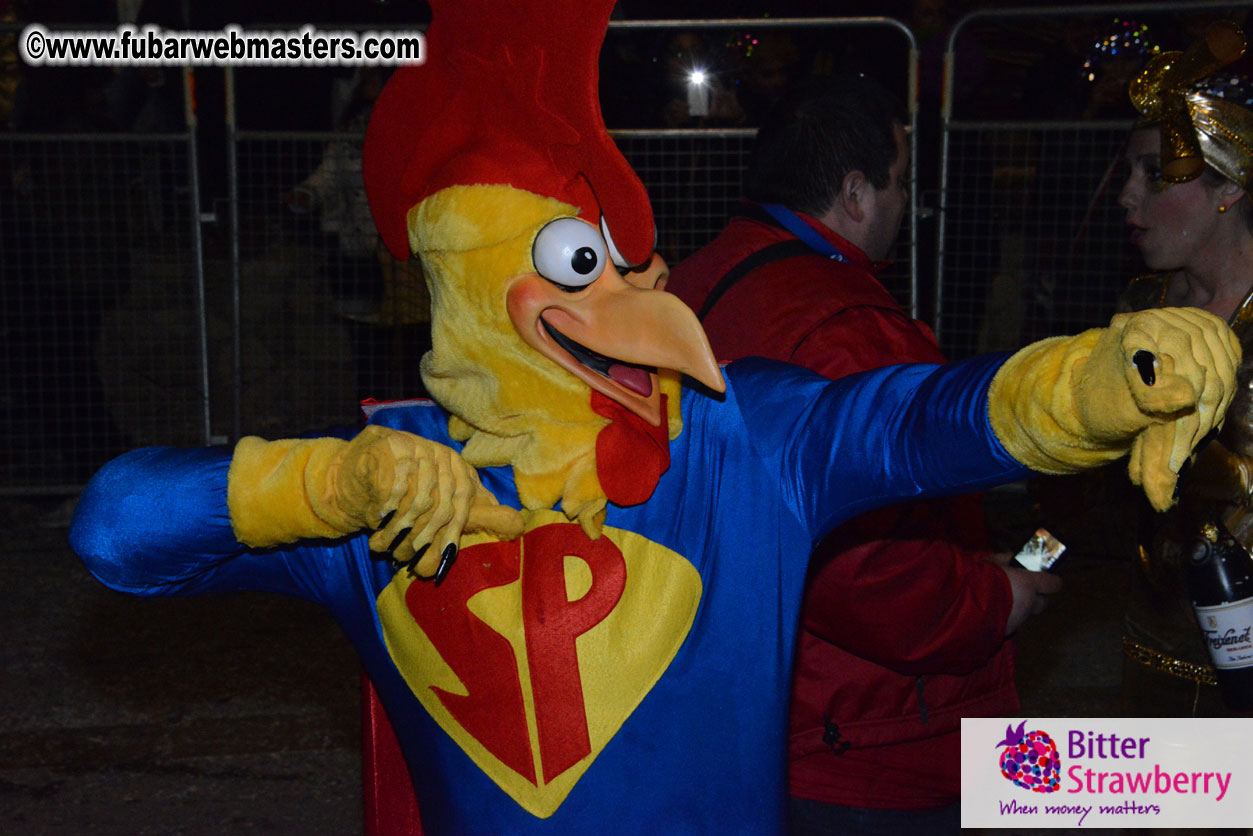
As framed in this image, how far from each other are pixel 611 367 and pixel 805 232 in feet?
3.14

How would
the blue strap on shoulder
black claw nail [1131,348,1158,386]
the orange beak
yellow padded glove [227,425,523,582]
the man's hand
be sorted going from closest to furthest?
black claw nail [1131,348,1158,386], yellow padded glove [227,425,523,582], the orange beak, the man's hand, the blue strap on shoulder

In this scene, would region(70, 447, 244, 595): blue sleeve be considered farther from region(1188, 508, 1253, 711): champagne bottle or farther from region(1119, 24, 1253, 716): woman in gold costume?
region(1119, 24, 1253, 716): woman in gold costume

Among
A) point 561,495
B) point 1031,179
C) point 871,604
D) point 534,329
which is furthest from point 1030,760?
point 1031,179

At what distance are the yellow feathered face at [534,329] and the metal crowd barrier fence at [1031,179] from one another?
13.1 feet

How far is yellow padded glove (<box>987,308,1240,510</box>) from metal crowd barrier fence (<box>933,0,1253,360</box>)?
13.5 ft

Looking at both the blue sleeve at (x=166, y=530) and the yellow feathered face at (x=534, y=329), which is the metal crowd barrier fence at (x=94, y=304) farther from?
the yellow feathered face at (x=534, y=329)

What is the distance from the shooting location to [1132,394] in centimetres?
120

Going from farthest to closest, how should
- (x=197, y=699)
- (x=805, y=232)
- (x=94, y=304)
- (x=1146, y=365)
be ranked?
(x=94, y=304), (x=197, y=699), (x=805, y=232), (x=1146, y=365)

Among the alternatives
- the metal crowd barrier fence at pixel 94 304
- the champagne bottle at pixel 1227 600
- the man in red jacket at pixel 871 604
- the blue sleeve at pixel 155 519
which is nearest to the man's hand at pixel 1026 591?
the man in red jacket at pixel 871 604

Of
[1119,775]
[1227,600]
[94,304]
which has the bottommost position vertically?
[1119,775]

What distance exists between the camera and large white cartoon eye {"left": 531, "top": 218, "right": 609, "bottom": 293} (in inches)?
62.2

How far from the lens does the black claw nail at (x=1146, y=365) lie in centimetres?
118

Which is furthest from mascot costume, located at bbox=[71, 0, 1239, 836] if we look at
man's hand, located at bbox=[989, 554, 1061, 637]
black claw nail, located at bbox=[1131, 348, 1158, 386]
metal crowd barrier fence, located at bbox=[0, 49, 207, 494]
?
metal crowd barrier fence, located at bbox=[0, 49, 207, 494]

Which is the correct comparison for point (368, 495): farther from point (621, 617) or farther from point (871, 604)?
point (871, 604)
